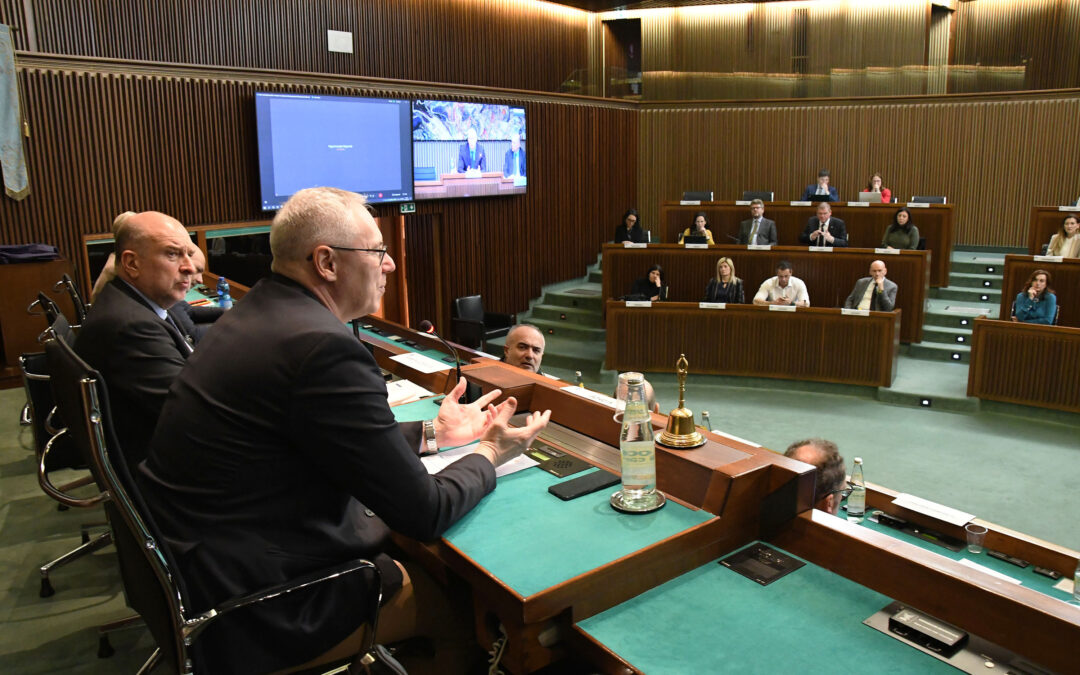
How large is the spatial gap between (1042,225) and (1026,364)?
2.50 meters

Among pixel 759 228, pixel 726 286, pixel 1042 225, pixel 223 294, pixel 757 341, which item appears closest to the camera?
pixel 223 294

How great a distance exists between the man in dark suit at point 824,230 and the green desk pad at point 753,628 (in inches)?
285

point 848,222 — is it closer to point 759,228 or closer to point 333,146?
point 759,228

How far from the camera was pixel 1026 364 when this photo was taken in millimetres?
6145

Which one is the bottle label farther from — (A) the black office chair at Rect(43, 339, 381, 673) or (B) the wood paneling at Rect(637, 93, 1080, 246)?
(B) the wood paneling at Rect(637, 93, 1080, 246)

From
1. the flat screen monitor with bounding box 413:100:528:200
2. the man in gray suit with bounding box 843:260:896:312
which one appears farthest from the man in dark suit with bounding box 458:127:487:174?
the man in gray suit with bounding box 843:260:896:312

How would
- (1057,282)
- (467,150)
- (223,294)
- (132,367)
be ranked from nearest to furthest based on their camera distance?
1. (132,367)
2. (223,294)
3. (1057,282)
4. (467,150)

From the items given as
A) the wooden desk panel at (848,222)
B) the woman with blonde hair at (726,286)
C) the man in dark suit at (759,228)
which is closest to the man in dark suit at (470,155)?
the wooden desk panel at (848,222)

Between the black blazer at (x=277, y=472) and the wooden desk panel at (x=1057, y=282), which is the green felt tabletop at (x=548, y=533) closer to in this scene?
the black blazer at (x=277, y=472)

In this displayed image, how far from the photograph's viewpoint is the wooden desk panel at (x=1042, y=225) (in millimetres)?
7820

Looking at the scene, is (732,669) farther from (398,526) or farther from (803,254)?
(803,254)

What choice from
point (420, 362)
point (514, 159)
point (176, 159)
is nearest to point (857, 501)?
point (420, 362)

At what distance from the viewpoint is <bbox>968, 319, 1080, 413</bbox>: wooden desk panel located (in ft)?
19.5

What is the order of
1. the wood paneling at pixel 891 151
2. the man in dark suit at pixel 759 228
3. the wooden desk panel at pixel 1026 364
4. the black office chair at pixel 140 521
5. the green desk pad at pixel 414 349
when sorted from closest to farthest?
the black office chair at pixel 140 521 → the green desk pad at pixel 414 349 → the wooden desk panel at pixel 1026 364 → the man in dark suit at pixel 759 228 → the wood paneling at pixel 891 151
